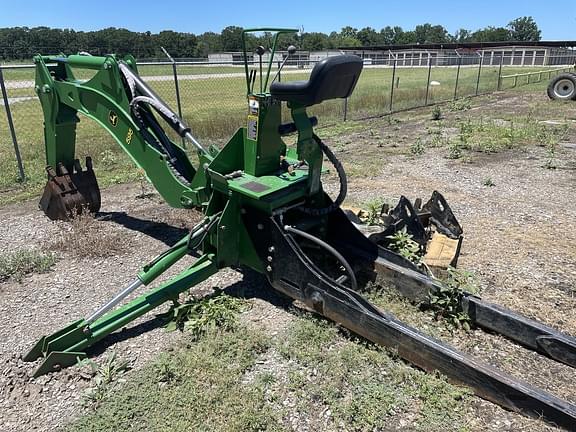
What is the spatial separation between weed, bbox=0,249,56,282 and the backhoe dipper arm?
130 centimetres

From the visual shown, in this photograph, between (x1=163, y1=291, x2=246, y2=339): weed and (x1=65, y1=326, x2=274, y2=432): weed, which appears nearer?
(x1=65, y1=326, x2=274, y2=432): weed

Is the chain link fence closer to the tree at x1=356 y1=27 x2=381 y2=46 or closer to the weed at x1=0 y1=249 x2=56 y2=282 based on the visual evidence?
the weed at x1=0 y1=249 x2=56 y2=282

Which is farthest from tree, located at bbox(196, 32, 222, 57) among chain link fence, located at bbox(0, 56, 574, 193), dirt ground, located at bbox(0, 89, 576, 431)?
dirt ground, located at bbox(0, 89, 576, 431)

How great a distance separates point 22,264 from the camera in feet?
14.4

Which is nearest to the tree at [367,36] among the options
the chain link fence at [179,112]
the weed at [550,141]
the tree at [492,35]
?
the tree at [492,35]

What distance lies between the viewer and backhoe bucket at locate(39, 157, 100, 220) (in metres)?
5.28

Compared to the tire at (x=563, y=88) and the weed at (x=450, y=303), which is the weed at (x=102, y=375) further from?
the tire at (x=563, y=88)

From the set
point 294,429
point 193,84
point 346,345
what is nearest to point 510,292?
point 346,345

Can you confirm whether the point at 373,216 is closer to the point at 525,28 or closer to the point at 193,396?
the point at 193,396

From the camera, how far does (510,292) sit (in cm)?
399

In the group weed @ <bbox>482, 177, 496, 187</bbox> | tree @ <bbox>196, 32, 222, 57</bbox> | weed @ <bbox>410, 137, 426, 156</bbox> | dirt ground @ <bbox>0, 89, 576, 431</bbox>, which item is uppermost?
tree @ <bbox>196, 32, 222, 57</bbox>

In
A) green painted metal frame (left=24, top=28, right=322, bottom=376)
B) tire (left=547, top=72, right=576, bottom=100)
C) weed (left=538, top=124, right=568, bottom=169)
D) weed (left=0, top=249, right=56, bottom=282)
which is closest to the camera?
green painted metal frame (left=24, top=28, right=322, bottom=376)

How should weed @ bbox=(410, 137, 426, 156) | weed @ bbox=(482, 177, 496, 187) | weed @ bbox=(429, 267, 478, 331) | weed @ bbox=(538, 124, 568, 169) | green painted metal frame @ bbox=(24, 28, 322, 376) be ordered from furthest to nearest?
weed @ bbox=(410, 137, 426, 156), weed @ bbox=(538, 124, 568, 169), weed @ bbox=(482, 177, 496, 187), weed @ bbox=(429, 267, 478, 331), green painted metal frame @ bbox=(24, 28, 322, 376)

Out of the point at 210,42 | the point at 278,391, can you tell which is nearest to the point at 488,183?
the point at 278,391
